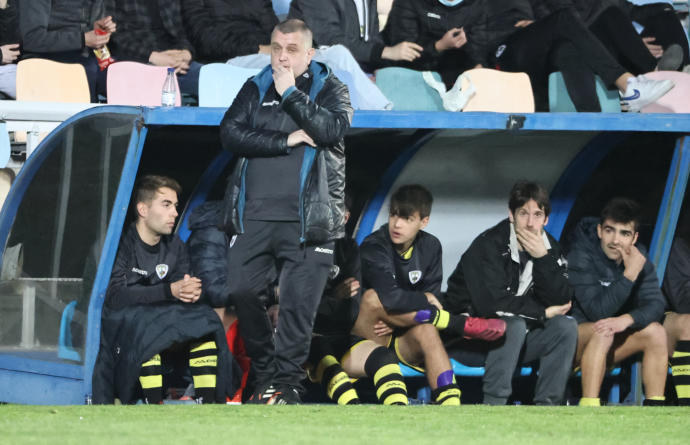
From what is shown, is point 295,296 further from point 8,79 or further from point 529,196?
point 8,79

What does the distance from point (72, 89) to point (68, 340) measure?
1851 mm

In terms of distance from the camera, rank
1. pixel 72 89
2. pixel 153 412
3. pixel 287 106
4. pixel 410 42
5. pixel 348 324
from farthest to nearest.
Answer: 1. pixel 410 42
2. pixel 72 89
3. pixel 348 324
4. pixel 287 106
5. pixel 153 412

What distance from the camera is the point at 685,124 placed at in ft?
19.5

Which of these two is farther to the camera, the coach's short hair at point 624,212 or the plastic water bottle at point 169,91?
the coach's short hair at point 624,212

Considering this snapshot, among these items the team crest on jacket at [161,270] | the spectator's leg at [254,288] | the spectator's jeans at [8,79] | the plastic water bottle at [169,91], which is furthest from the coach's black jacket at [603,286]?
the spectator's jeans at [8,79]

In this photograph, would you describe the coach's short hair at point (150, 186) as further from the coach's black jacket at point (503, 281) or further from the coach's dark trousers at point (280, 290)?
the coach's black jacket at point (503, 281)

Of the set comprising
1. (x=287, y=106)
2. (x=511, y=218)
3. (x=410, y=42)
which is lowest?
(x=511, y=218)

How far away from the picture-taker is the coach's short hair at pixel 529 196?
6133 mm

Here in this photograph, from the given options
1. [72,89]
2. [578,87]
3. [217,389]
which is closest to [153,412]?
[217,389]

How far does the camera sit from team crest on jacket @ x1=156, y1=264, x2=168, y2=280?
236 inches

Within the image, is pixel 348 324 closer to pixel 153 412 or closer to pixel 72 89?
pixel 153 412

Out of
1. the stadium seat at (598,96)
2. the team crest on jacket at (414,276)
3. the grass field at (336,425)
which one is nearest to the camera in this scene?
the grass field at (336,425)

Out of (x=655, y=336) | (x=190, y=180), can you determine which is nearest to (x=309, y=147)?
(x=190, y=180)

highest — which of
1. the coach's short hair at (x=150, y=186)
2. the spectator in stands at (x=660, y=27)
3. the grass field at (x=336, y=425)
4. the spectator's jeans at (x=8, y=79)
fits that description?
the spectator in stands at (x=660, y=27)
